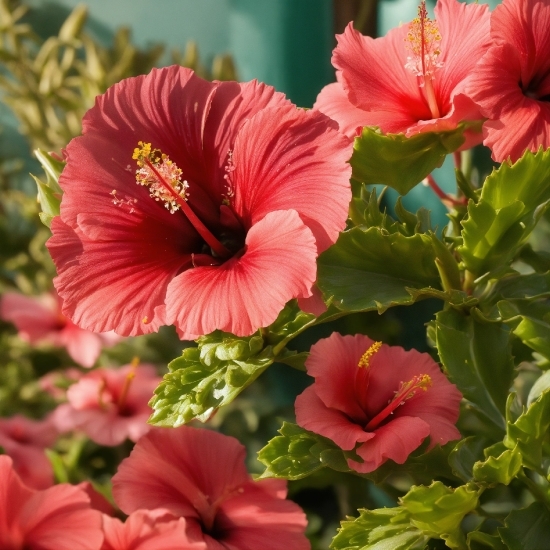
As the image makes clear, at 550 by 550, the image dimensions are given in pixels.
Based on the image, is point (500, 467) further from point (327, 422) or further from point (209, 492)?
point (209, 492)

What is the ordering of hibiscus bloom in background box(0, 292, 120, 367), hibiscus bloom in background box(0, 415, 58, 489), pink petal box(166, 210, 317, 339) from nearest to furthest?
pink petal box(166, 210, 317, 339)
hibiscus bloom in background box(0, 415, 58, 489)
hibiscus bloom in background box(0, 292, 120, 367)

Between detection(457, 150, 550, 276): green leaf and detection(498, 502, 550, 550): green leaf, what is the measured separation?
14 centimetres

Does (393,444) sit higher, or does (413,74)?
(413,74)

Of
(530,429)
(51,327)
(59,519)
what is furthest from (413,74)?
(51,327)

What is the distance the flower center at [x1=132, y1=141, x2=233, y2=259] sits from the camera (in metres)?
0.43

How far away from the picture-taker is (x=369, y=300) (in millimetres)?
419

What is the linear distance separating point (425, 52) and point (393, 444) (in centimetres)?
23

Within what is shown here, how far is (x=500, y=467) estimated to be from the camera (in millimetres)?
404

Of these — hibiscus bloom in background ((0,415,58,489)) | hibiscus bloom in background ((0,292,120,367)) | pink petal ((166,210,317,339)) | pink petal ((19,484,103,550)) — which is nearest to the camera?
pink petal ((166,210,317,339))

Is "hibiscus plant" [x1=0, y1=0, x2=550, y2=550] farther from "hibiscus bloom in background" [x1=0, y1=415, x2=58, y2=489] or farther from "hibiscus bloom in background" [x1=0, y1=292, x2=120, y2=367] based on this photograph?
"hibiscus bloom in background" [x1=0, y1=292, x2=120, y2=367]

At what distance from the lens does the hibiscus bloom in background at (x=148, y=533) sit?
464 millimetres

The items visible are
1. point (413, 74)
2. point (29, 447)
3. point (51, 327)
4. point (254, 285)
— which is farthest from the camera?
point (51, 327)

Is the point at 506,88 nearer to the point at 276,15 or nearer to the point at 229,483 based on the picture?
the point at 229,483

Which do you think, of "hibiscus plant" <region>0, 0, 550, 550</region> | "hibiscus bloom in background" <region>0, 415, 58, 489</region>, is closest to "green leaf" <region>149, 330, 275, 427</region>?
"hibiscus plant" <region>0, 0, 550, 550</region>
